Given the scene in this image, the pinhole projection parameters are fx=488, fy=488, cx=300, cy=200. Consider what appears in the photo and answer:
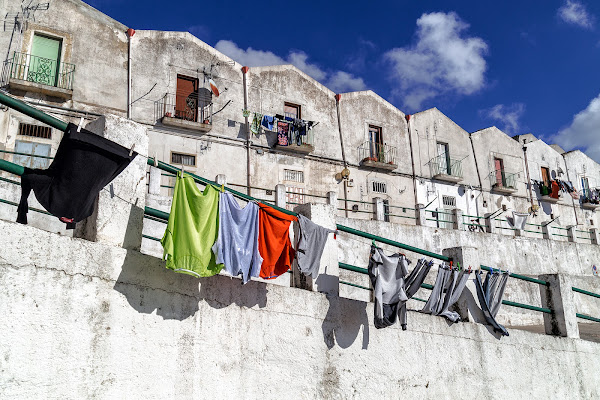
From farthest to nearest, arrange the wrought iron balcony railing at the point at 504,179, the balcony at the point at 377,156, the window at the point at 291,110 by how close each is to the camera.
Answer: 1. the wrought iron balcony railing at the point at 504,179
2. the balcony at the point at 377,156
3. the window at the point at 291,110

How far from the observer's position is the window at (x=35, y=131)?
1706 cm

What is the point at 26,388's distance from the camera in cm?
360

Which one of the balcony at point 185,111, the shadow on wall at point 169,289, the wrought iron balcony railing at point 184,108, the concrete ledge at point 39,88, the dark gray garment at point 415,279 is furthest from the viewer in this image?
the wrought iron balcony railing at point 184,108

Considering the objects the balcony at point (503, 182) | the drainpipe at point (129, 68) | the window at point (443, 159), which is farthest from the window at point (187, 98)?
the balcony at point (503, 182)

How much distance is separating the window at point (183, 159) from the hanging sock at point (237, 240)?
15053 millimetres

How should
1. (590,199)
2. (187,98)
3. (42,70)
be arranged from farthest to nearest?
1. (590,199)
2. (187,98)
3. (42,70)

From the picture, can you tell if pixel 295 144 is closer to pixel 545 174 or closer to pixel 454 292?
pixel 454 292

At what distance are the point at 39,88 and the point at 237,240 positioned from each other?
1529cm

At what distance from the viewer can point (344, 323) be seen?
5.81 meters

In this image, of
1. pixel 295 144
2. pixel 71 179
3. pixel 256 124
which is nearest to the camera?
pixel 71 179

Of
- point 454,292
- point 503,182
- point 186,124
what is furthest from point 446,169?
point 454,292

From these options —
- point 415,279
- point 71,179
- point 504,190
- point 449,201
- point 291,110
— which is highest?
point 291,110

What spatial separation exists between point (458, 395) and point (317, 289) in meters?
2.45

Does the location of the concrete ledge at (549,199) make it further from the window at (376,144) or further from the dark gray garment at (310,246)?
the dark gray garment at (310,246)
